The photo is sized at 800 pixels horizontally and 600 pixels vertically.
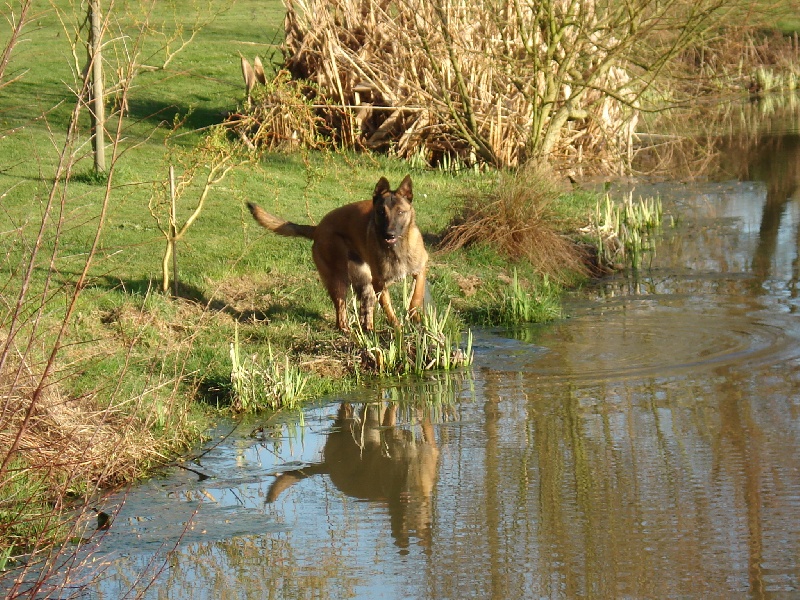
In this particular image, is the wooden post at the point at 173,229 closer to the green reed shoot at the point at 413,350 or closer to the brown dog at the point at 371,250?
the brown dog at the point at 371,250

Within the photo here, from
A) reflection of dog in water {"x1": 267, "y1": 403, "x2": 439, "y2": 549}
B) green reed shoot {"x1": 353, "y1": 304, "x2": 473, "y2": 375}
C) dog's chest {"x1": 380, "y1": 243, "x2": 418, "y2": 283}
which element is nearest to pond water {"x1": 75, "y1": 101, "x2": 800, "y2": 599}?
reflection of dog in water {"x1": 267, "y1": 403, "x2": 439, "y2": 549}

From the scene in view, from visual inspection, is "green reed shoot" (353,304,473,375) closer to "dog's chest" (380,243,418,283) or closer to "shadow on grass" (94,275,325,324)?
"dog's chest" (380,243,418,283)

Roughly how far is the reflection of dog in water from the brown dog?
2.04 metres

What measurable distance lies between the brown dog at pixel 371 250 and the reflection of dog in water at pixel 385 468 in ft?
6.71

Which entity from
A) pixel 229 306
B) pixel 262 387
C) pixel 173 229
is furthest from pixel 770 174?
pixel 262 387

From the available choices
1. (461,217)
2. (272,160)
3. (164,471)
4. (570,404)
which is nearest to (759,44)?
(272,160)

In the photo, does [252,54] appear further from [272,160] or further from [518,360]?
[518,360]

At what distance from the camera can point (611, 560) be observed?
17.3ft

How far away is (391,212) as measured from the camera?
10023 millimetres

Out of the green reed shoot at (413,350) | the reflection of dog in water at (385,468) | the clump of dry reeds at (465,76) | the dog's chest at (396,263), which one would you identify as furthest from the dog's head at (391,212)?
the clump of dry reeds at (465,76)

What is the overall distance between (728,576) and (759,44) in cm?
3216

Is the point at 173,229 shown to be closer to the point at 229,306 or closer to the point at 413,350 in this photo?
the point at 229,306

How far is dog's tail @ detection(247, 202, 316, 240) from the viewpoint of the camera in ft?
35.1

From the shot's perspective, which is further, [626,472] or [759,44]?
[759,44]
